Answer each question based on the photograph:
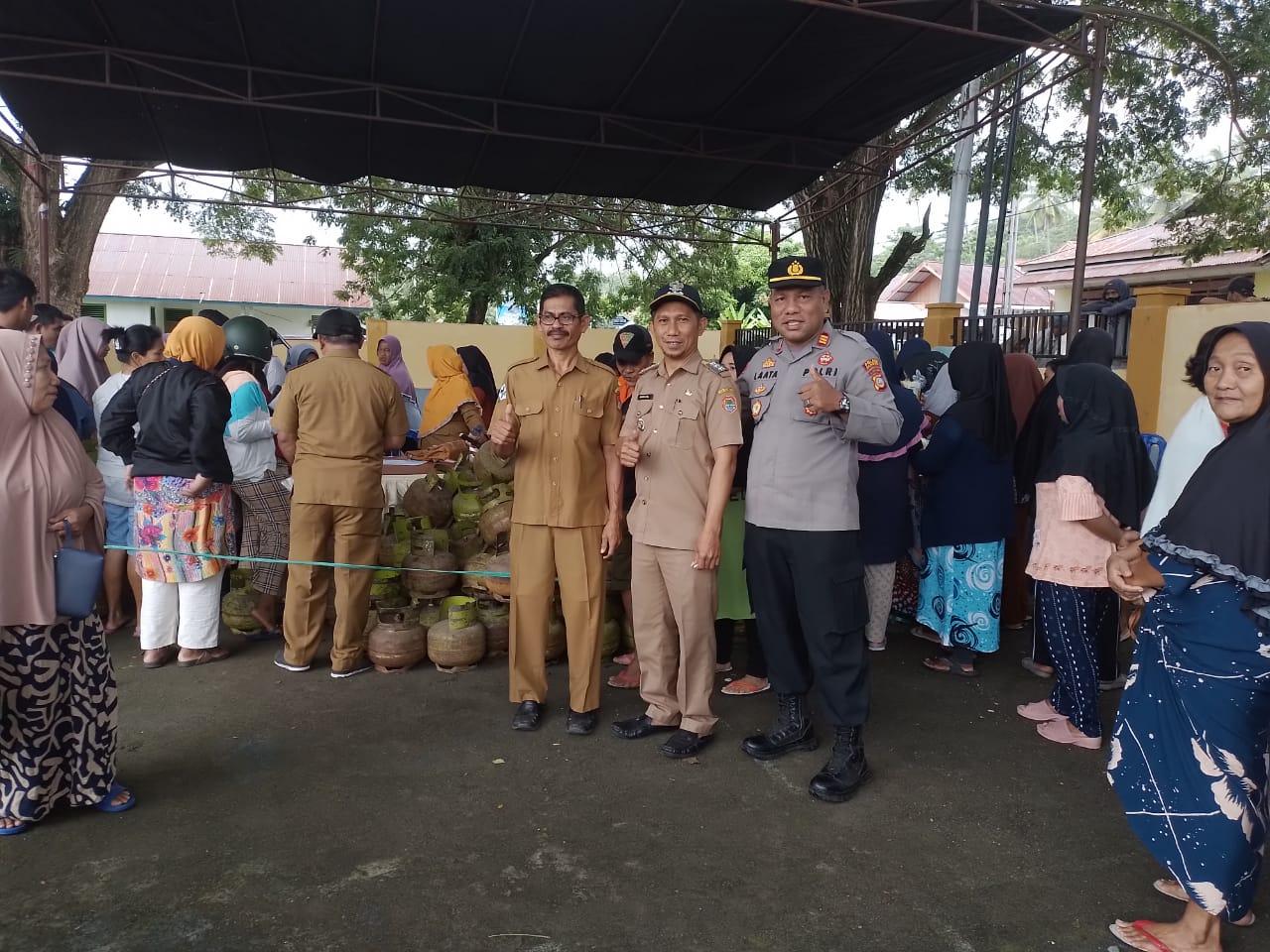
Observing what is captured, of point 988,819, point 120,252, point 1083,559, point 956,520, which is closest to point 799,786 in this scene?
point 988,819

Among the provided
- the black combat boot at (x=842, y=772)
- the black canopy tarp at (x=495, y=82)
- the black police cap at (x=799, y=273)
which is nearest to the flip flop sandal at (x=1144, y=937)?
the black combat boot at (x=842, y=772)

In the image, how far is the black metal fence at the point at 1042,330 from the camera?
28.7ft

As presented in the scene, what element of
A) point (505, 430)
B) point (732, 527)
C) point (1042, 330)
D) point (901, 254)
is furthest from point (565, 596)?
point (901, 254)

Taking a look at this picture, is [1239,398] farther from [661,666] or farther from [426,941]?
[426,941]

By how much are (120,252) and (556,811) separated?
32.8 metres

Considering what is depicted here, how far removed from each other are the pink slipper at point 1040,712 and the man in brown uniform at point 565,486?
6.61ft

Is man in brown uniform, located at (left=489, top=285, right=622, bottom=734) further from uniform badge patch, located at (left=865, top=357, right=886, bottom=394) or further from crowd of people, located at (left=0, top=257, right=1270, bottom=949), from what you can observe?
uniform badge patch, located at (left=865, top=357, right=886, bottom=394)

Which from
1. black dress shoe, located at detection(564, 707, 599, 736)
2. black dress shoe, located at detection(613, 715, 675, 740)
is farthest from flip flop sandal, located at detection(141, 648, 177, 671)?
black dress shoe, located at detection(613, 715, 675, 740)

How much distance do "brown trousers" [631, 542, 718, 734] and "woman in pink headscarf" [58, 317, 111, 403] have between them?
3.86m

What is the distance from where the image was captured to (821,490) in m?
3.11

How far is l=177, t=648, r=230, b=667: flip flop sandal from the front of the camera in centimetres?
449

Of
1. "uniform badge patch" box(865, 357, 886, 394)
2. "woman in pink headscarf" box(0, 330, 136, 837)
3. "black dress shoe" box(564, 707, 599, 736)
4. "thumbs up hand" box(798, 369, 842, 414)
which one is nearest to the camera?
"woman in pink headscarf" box(0, 330, 136, 837)

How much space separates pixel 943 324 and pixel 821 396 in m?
7.39

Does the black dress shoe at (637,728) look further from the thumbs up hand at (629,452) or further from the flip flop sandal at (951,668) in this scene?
the flip flop sandal at (951,668)
